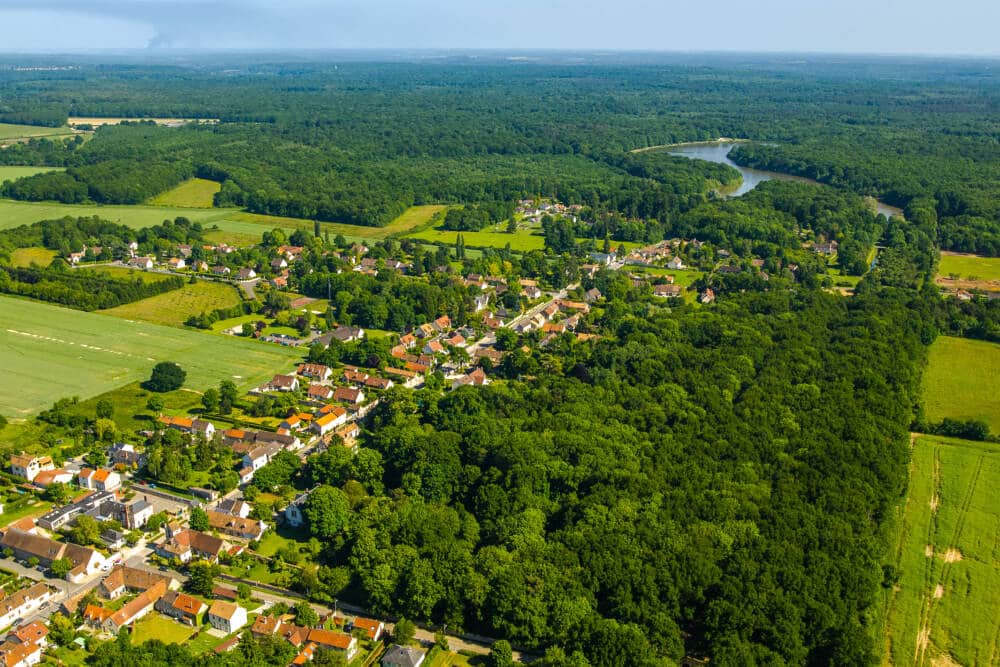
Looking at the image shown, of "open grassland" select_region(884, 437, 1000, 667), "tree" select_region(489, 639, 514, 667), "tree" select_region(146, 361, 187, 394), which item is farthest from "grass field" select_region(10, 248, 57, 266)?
"open grassland" select_region(884, 437, 1000, 667)

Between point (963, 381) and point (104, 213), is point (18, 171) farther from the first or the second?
point (963, 381)

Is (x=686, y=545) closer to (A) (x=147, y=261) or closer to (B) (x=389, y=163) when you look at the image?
(A) (x=147, y=261)

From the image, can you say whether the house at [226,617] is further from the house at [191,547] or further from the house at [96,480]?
the house at [96,480]

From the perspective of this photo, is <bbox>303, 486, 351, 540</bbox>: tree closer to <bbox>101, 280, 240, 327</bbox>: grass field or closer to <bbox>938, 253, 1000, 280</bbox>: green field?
<bbox>101, 280, 240, 327</bbox>: grass field

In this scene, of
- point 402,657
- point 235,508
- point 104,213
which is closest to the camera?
point 402,657

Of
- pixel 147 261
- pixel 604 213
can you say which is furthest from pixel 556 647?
pixel 604 213

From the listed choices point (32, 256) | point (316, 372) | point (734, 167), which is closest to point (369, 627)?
point (316, 372)

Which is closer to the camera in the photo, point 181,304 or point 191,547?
point 191,547
